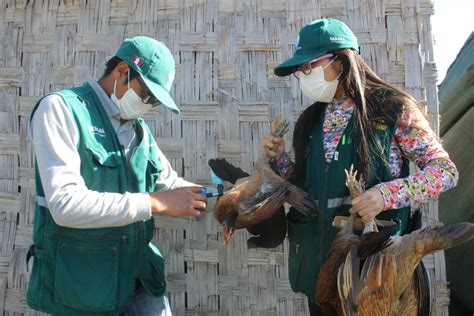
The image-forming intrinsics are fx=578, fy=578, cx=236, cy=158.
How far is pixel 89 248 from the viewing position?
8.11 ft

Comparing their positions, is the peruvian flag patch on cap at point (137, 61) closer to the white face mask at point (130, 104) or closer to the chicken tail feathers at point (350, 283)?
the white face mask at point (130, 104)

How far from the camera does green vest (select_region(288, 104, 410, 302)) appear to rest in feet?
7.85

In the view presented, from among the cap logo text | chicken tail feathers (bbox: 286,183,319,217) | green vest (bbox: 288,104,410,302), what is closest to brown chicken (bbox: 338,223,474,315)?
green vest (bbox: 288,104,410,302)

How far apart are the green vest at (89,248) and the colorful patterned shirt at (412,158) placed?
3.09ft

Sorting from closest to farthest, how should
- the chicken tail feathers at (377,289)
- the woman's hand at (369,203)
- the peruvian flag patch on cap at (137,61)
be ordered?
the chicken tail feathers at (377,289), the woman's hand at (369,203), the peruvian flag patch on cap at (137,61)

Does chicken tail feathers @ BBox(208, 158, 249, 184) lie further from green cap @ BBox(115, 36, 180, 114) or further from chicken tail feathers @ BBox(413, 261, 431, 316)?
chicken tail feathers @ BBox(413, 261, 431, 316)

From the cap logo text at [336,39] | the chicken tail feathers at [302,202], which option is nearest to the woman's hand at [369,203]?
the chicken tail feathers at [302,202]

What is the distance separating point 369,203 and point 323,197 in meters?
0.31

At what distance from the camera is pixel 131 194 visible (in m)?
2.43

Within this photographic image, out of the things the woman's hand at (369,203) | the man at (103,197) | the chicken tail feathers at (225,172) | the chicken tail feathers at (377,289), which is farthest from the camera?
the chicken tail feathers at (225,172)

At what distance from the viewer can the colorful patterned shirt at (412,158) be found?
2.24m

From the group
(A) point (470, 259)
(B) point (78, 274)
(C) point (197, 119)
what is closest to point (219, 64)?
(C) point (197, 119)

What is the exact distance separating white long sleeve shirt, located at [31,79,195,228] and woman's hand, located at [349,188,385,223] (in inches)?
34.0

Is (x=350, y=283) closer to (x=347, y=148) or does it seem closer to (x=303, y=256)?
(x=303, y=256)
